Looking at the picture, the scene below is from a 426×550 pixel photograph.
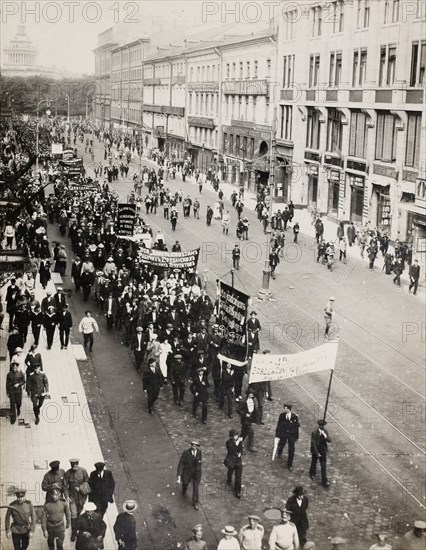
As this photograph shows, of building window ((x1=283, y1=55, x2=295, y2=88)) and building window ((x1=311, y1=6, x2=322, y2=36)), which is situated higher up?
building window ((x1=311, y1=6, x2=322, y2=36))

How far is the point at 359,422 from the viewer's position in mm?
17484

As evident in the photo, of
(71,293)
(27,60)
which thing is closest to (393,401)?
(27,60)

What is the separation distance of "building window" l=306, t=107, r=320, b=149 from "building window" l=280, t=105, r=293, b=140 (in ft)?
9.61

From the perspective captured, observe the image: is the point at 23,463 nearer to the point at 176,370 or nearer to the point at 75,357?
the point at 176,370

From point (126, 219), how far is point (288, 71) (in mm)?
28071

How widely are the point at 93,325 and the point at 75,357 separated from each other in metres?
1.01

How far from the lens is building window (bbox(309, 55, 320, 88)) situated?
50.7 meters

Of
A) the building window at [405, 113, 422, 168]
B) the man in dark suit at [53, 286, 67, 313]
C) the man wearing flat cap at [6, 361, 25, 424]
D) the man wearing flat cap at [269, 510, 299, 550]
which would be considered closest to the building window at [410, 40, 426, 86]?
the building window at [405, 113, 422, 168]

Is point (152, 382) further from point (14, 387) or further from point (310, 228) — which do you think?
point (310, 228)

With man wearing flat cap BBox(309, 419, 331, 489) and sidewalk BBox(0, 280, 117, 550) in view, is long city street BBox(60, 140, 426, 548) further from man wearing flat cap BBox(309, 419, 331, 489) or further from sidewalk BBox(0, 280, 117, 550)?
sidewalk BBox(0, 280, 117, 550)

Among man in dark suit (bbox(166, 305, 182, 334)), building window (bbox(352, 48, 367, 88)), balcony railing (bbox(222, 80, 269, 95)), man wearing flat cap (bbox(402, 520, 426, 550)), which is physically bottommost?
man in dark suit (bbox(166, 305, 182, 334))

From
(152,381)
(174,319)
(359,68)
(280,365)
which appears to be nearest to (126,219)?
(174,319)

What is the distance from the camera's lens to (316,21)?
5081 cm

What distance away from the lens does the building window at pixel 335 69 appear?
154 feet
